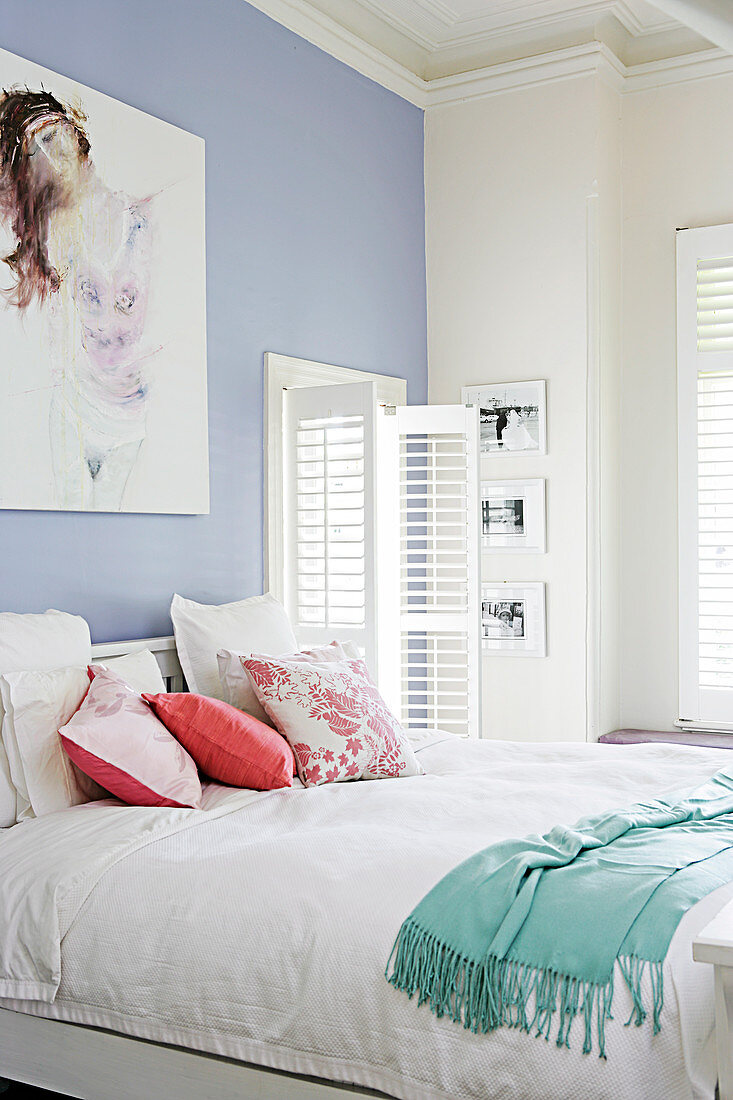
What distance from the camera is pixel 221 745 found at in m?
2.61

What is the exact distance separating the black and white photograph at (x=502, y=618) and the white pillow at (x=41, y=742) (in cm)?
232

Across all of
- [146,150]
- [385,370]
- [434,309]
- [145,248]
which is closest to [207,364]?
[145,248]

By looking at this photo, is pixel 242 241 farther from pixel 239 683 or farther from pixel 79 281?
pixel 239 683

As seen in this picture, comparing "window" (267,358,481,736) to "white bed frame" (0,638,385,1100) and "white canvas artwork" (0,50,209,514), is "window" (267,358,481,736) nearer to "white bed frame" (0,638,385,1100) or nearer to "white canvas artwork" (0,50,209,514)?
"white canvas artwork" (0,50,209,514)

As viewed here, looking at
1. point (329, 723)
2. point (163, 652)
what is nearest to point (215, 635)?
point (163, 652)

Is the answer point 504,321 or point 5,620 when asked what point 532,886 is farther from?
point 504,321

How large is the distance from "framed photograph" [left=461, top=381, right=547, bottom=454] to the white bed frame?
10.0 ft

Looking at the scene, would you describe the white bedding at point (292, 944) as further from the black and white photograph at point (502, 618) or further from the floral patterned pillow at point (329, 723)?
the black and white photograph at point (502, 618)

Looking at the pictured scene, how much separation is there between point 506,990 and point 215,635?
5.62 feet

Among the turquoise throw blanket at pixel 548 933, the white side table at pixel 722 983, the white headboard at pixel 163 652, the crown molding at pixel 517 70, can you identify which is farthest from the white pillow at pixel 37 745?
the crown molding at pixel 517 70

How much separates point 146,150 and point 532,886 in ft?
7.90

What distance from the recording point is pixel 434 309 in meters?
4.75

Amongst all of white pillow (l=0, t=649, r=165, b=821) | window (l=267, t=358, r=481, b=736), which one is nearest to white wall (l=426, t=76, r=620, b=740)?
window (l=267, t=358, r=481, b=736)

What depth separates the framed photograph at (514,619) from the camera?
4.46 meters
